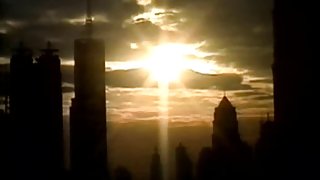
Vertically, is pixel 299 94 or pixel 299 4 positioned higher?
pixel 299 4

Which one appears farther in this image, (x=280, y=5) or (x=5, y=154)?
(x=5, y=154)

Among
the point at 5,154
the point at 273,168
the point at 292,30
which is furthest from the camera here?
the point at 5,154

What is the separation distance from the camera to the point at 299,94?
106688 mm

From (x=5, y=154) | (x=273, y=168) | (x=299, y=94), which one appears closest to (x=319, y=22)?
(x=299, y=94)

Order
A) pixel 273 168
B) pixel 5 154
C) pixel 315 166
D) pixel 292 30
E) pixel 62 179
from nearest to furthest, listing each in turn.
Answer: pixel 315 166 → pixel 292 30 → pixel 273 168 → pixel 5 154 → pixel 62 179

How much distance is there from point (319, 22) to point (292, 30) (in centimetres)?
819

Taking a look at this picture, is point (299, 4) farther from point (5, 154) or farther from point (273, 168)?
point (5, 154)

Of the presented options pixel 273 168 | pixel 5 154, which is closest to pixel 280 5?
pixel 273 168

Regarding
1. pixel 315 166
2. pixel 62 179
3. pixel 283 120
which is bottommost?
pixel 62 179

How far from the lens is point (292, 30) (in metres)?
110

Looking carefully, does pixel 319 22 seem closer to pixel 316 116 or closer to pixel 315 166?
pixel 316 116

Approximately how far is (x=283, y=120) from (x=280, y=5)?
69.6ft

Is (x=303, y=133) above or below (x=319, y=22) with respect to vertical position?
below

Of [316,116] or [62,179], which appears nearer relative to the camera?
[316,116]
